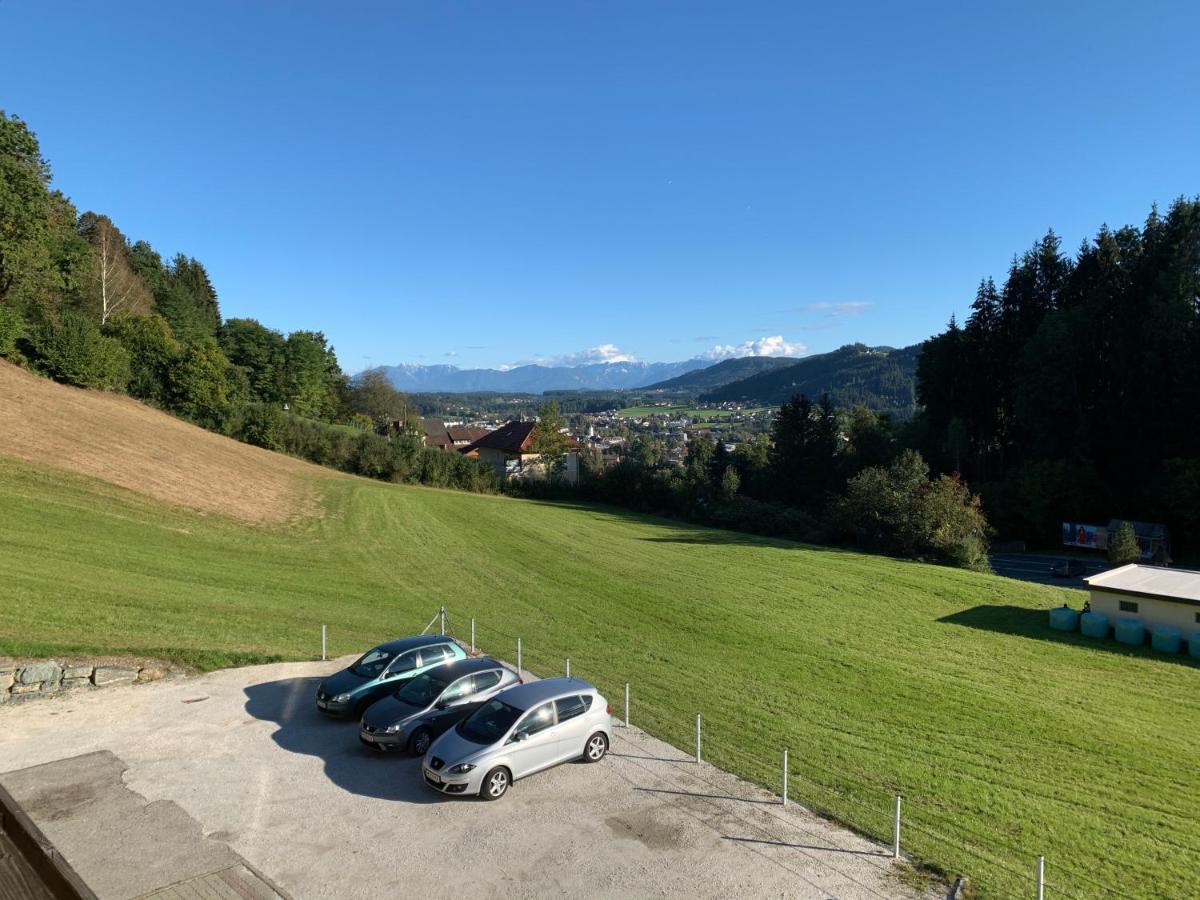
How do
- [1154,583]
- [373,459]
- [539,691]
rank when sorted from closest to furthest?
[539,691]
[1154,583]
[373,459]

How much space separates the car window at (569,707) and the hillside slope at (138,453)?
28.6 meters

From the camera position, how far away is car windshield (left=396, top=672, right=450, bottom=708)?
1392 centimetres

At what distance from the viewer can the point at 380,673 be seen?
15.3m

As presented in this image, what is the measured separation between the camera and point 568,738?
12.8 meters

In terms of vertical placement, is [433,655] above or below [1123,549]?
above

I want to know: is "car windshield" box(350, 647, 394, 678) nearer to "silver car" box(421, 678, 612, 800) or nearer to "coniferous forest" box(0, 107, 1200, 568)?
"silver car" box(421, 678, 612, 800)

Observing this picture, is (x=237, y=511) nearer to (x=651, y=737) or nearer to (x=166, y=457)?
(x=166, y=457)

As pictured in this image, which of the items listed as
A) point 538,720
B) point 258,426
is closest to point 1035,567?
point 538,720

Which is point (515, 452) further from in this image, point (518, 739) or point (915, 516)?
point (518, 739)

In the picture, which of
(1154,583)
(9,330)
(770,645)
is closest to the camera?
(770,645)

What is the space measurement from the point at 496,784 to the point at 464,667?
3526 millimetres

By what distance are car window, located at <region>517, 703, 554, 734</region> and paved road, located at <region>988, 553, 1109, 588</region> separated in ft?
144

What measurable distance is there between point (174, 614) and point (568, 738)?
14.2 meters

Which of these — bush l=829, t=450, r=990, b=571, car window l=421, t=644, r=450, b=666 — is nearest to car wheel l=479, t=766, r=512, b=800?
car window l=421, t=644, r=450, b=666
